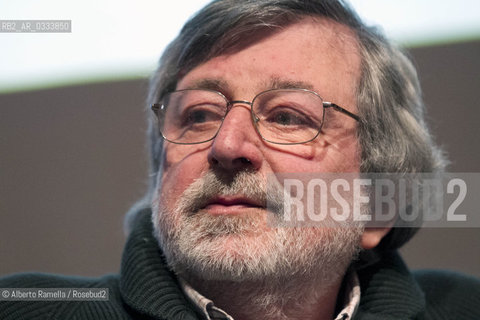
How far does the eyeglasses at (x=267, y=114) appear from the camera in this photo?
132 cm

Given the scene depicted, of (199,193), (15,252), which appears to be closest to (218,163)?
(199,193)

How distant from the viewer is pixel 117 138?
191cm

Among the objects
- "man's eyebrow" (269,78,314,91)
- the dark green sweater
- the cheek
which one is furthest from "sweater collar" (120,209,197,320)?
"man's eyebrow" (269,78,314,91)

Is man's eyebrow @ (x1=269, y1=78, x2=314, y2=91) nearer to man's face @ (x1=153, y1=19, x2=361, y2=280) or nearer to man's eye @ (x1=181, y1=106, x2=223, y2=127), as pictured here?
man's face @ (x1=153, y1=19, x2=361, y2=280)

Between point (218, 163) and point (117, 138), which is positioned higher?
point (218, 163)

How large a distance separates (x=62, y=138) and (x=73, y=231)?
33 cm

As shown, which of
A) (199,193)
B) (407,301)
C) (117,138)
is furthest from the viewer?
(117,138)

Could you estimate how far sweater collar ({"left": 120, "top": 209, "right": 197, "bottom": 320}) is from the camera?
4.17 feet

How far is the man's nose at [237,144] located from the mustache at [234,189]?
0.08 ft

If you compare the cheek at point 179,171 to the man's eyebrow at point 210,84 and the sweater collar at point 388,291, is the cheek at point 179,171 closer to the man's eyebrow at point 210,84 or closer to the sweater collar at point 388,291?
the man's eyebrow at point 210,84

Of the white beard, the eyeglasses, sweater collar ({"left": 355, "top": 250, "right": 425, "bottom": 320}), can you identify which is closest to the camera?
the white beard

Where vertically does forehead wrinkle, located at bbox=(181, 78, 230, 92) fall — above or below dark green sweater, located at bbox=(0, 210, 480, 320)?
above

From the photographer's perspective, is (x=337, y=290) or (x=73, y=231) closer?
(x=337, y=290)

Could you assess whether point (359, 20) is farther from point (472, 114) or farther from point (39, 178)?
point (39, 178)
